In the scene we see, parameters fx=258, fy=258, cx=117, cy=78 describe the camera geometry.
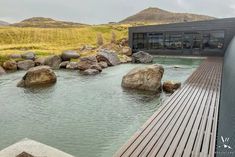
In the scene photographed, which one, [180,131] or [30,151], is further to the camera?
[180,131]

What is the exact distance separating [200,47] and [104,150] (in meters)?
33.3

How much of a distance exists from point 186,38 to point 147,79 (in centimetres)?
2418

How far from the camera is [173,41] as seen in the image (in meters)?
41.5

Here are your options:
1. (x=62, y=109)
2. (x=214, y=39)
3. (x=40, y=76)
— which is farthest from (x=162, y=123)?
(x=214, y=39)

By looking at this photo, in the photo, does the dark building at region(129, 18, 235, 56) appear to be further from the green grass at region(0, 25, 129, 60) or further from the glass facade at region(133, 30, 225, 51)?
the green grass at region(0, 25, 129, 60)

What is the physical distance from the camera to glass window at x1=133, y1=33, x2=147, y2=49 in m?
44.8

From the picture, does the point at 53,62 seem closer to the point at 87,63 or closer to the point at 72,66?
the point at 72,66

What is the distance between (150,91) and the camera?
18000mm

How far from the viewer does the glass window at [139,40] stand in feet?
147

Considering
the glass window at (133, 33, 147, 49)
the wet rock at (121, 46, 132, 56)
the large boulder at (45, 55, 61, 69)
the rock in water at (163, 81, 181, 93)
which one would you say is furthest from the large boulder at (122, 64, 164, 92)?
the glass window at (133, 33, 147, 49)

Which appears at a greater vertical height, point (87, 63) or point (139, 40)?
point (139, 40)

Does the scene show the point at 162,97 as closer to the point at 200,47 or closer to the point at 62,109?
the point at 62,109

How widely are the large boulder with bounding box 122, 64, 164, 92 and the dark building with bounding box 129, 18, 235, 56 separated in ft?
71.7

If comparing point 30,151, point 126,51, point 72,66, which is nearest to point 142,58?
point 126,51
